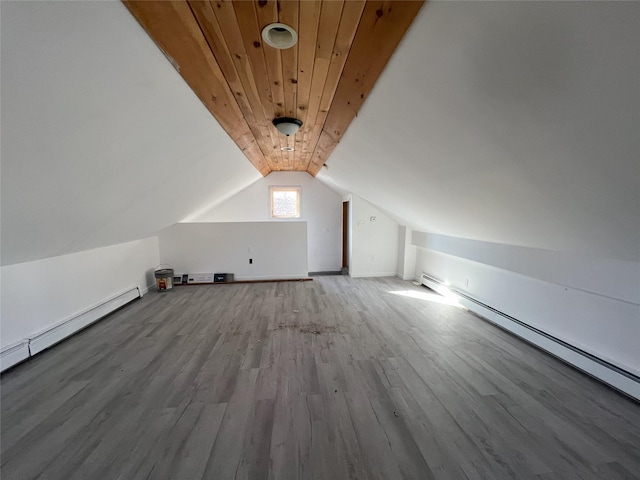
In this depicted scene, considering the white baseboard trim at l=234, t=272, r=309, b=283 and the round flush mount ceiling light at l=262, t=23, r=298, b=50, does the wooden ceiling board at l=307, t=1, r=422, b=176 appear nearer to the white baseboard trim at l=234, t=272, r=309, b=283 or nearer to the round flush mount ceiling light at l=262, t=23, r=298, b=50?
the round flush mount ceiling light at l=262, t=23, r=298, b=50

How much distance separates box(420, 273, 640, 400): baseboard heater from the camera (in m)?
1.91

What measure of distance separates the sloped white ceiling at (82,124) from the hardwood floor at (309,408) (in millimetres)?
1267

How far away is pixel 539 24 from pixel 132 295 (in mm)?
5002

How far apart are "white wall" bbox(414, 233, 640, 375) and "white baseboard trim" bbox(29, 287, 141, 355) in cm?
474

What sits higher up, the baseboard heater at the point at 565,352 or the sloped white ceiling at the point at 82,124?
the sloped white ceiling at the point at 82,124

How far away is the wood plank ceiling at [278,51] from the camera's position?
1.03 meters

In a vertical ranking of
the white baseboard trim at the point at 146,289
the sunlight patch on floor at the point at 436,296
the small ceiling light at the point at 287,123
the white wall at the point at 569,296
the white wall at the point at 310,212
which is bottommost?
the sunlight patch on floor at the point at 436,296

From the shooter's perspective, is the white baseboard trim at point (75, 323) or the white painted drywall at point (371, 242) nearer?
the white baseboard trim at point (75, 323)

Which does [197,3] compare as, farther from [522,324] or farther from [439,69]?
[522,324]

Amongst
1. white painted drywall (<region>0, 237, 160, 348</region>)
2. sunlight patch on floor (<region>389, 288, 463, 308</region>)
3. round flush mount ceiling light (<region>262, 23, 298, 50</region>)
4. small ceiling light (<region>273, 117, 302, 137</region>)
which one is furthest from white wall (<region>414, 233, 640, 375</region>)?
white painted drywall (<region>0, 237, 160, 348</region>)

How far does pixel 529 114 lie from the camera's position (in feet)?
3.63

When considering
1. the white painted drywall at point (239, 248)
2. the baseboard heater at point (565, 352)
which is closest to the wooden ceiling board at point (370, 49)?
the baseboard heater at point (565, 352)

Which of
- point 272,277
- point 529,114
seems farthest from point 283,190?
point 529,114

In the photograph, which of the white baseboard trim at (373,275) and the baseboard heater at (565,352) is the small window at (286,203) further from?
the baseboard heater at (565,352)
